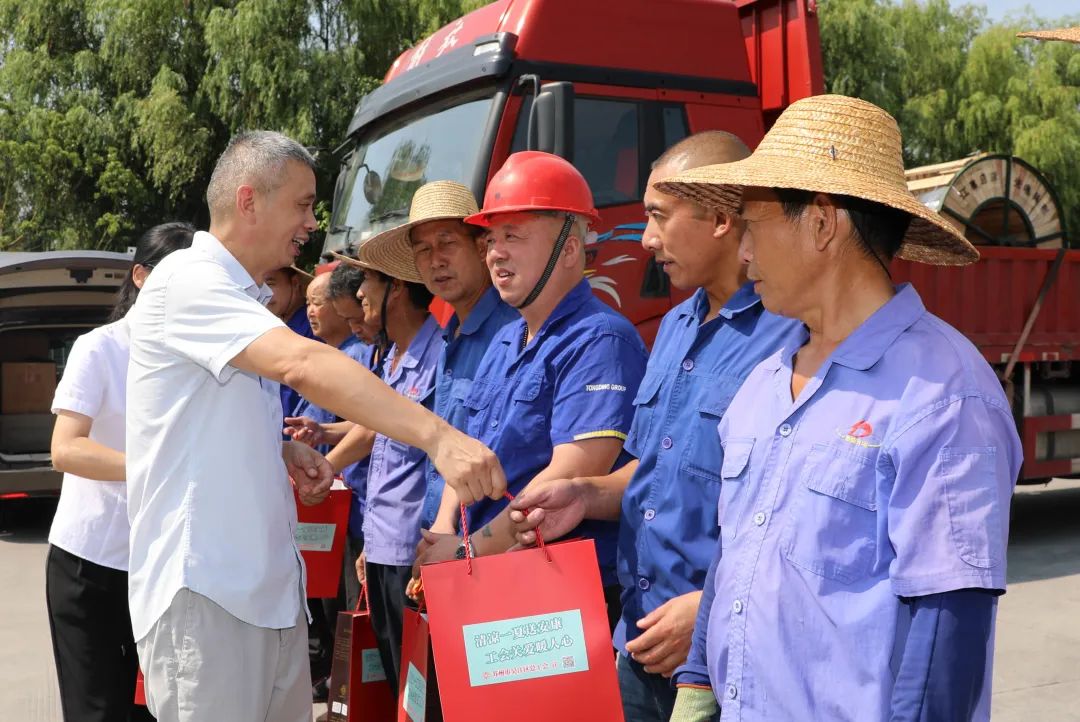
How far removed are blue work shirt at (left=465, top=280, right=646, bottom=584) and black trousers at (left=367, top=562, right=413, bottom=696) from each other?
996 millimetres

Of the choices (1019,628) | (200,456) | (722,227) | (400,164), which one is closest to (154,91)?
(400,164)

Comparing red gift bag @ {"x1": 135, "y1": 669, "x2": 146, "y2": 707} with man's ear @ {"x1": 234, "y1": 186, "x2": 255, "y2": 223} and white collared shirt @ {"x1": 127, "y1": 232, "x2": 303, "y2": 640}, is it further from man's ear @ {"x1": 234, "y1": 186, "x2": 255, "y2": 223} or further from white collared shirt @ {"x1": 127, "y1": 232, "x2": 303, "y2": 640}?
man's ear @ {"x1": 234, "y1": 186, "x2": 255, "y2": 223}

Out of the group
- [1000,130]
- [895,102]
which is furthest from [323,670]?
[1000,130]

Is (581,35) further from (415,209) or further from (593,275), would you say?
(415,209)

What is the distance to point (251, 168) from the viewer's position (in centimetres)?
256

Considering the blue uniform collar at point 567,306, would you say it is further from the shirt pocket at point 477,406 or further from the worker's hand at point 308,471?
the worker's hand at point 308,471

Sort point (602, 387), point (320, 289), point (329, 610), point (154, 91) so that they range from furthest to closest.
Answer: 1. point (154, 91)
2. point (320, 289)
3. point (329, 610)
4. point (602, 387)

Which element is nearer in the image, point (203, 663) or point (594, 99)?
point (203, 663)

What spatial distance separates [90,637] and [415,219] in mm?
1633

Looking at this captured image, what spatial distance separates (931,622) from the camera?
134 cm

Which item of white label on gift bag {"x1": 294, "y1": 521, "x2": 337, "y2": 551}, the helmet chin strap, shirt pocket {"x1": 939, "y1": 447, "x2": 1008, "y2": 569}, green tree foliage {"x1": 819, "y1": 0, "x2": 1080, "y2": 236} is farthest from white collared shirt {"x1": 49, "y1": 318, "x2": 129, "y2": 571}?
green tree foliage {"x1": 819, "y1": 0, "x2": 1080, "y2": 236}

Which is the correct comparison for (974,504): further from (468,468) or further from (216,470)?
(216,470)

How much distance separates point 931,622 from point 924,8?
22.3 meters

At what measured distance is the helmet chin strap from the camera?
8.86ft
